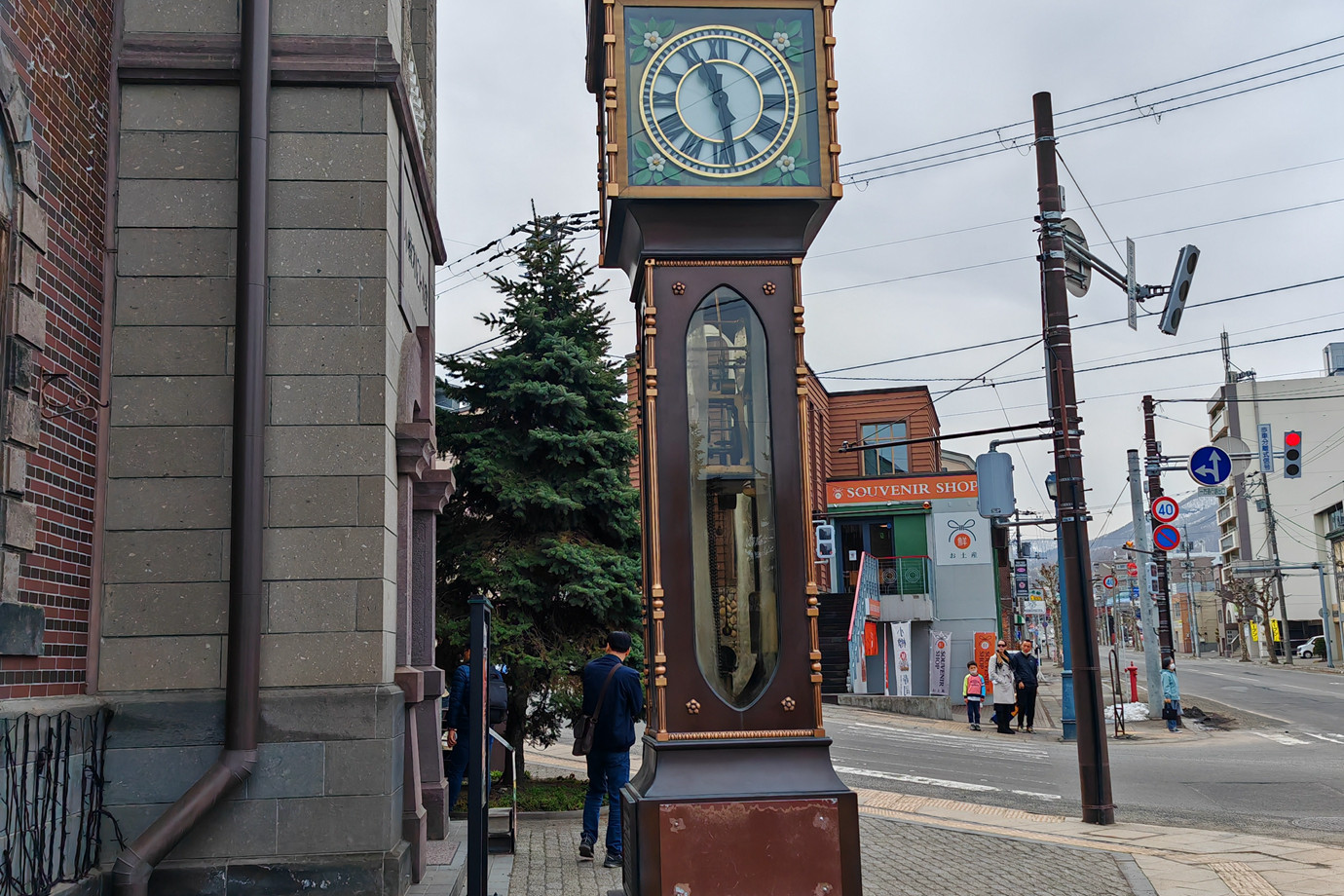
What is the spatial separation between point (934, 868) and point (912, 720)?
18475 mm

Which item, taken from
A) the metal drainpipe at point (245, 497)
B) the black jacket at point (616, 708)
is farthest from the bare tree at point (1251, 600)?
the metal drainpipe at point (245, 497)

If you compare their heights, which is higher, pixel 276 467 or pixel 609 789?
pixel 276 467

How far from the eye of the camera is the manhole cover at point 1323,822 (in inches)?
489

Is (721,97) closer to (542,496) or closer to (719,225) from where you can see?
(719,225)

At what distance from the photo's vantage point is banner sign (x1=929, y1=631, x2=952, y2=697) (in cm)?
3312

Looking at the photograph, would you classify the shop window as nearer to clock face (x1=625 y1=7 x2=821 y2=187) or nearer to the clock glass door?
clock face (x1=625 y1=7 x2=821 y2=187)

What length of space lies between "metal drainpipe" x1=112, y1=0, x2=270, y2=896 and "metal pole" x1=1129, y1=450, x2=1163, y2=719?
22.5 meters

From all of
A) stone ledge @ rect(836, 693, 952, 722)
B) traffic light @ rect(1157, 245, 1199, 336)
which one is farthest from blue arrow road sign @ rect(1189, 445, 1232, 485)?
traffic light @ rect(1157, 245, 1199, 336)

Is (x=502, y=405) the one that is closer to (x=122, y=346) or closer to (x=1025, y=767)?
(x=122, y=346)

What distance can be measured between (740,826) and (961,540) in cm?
3115

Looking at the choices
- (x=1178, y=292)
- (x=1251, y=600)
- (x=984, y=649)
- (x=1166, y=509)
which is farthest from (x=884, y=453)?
(x=1251, y=600)

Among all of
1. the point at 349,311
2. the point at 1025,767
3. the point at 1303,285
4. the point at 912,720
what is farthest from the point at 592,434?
the point at 912,720

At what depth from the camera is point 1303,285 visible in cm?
2088

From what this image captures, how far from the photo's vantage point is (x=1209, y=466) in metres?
24.9
